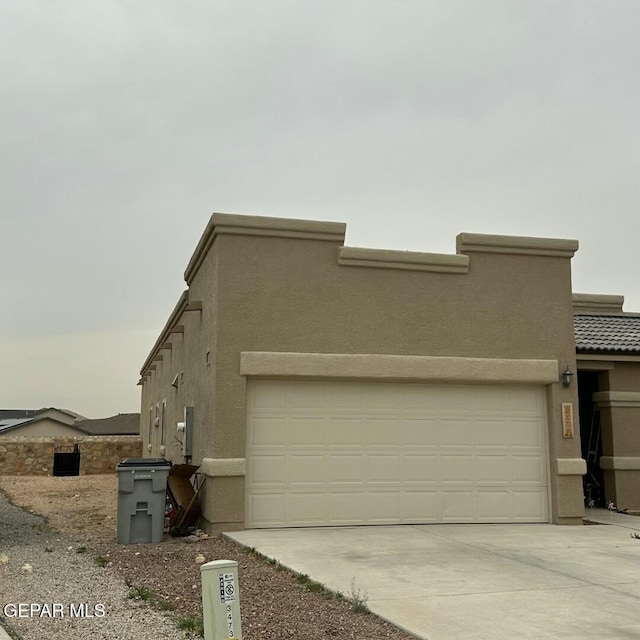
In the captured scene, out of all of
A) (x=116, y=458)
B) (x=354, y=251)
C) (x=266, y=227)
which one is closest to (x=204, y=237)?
(x=266, y=227)

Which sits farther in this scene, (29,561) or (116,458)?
(116,458)

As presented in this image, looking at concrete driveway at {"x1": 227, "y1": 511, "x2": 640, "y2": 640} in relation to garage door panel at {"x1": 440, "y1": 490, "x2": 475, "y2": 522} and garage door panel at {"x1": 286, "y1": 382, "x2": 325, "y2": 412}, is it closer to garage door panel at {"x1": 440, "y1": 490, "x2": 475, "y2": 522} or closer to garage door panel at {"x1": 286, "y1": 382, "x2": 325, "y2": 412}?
garage door panel at {"x1": 440, "y1": 490, "x2": 475, "y2": 522}

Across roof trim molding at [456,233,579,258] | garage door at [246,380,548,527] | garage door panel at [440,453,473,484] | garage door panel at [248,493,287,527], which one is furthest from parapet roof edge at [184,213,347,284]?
garage door panel at [248,493,287,527]

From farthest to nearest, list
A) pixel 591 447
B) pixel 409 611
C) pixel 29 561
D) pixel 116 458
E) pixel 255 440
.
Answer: pixel 116 458 → pixel 591 447 → pixel 255 440 → pixel 29 561 → pixel 409 611

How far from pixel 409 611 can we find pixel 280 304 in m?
6.29

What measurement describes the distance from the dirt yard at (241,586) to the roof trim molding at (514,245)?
6.26 meters

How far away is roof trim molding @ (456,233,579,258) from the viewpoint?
12.9 metres

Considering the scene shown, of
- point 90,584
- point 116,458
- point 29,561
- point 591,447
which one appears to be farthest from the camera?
point 116,458

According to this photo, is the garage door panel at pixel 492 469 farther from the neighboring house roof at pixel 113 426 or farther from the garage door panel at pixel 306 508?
the neighboring house roof at pixel 113 426

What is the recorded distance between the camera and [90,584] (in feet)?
25.7

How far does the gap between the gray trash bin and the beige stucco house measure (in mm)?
789

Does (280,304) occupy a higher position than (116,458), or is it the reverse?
(280,304)

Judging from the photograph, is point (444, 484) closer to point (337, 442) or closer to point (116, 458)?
point (337, 442)

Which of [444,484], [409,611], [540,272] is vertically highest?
[540,272]
